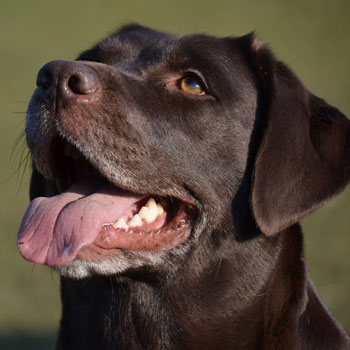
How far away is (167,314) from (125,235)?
1.67 feet

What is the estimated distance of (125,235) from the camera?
323cm

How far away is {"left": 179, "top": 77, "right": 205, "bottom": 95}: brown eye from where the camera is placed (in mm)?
3520

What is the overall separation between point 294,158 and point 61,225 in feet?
3.65

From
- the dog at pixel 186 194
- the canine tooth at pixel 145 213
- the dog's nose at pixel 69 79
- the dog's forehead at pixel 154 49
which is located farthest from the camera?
the dog's forehead at pixel 154 49

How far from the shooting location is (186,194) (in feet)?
11.1

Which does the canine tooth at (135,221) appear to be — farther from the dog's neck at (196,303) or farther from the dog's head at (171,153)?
the dog's neck at (196,303)

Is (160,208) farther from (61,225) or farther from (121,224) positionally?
(61,225)

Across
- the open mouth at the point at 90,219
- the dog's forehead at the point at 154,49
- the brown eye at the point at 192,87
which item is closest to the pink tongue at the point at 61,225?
the open mouth at the point at 90,219

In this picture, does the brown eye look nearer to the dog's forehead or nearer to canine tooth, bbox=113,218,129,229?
the dog's forehead

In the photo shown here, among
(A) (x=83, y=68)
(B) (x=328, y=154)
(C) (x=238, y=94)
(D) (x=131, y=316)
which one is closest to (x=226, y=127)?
(C) (x=238, y=94)

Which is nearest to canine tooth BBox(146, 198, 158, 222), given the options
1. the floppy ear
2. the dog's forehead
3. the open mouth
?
the open mouth

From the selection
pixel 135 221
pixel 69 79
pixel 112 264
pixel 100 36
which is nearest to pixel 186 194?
pixel 135 221

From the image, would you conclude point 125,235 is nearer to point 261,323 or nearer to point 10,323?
point 261,323

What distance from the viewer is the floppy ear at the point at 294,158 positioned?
11.2ft
